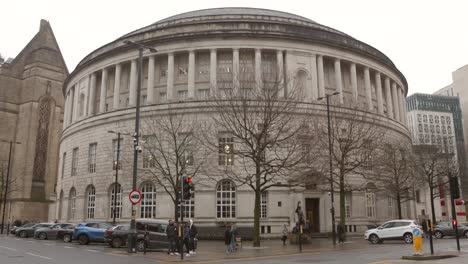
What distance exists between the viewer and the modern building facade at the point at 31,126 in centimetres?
7188

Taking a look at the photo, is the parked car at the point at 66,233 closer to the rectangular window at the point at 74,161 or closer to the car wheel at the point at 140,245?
the car wheel at the point at 140,245

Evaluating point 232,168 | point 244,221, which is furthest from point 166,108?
point 244,221

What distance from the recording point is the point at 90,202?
44.4m

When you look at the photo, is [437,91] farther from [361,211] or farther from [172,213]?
[172,213]

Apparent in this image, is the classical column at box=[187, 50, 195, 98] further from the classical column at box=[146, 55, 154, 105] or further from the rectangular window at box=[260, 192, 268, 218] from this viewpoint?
the rectangular window at box=[260, 192, 268, 218]

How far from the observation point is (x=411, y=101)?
128 metres

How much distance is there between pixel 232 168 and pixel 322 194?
901cm

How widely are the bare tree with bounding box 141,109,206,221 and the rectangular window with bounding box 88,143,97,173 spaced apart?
29.5 ft

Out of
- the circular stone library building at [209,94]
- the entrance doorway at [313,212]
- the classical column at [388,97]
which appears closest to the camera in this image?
the circular stone library building at [209,94]

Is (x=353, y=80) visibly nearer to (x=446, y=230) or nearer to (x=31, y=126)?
(x=446, y=230)

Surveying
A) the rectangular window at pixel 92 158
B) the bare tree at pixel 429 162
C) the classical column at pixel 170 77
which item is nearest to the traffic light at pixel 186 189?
the classical column at pixel 170 77

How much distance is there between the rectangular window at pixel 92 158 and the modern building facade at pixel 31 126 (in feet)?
106

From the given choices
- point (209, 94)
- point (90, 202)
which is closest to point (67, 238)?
point (90, 202)

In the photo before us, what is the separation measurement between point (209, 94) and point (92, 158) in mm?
16763
